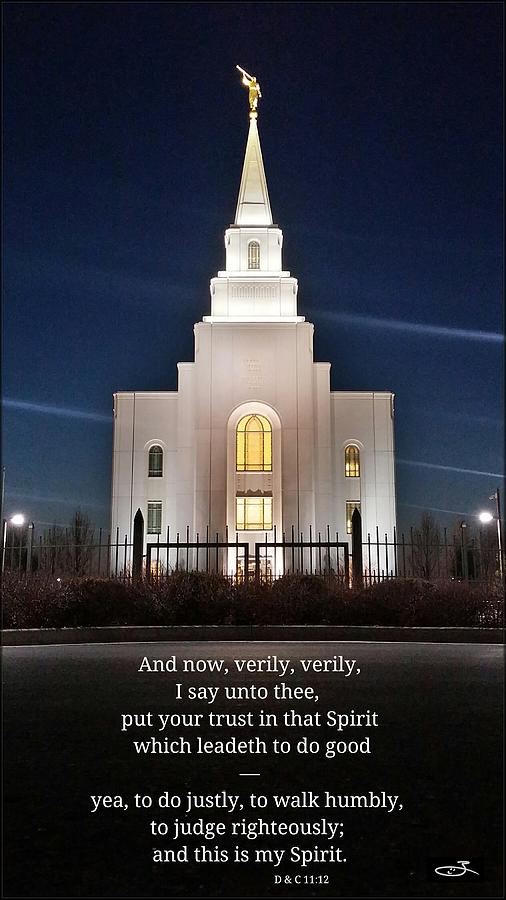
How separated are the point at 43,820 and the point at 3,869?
1.95 ft

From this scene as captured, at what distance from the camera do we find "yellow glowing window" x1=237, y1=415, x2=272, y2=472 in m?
38.8

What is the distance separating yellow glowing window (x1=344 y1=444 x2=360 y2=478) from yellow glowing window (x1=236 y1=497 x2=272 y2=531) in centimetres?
468

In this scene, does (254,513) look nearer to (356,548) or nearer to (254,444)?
(254,444)

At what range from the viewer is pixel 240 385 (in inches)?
1542

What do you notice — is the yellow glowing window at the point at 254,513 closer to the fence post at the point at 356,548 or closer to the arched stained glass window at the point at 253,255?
the arched stained glass window at the point at 253,255

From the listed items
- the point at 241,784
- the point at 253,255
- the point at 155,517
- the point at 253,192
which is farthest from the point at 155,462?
the point at 241,784

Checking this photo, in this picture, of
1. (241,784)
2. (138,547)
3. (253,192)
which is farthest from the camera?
(253,192)

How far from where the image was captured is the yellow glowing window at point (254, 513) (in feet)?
124

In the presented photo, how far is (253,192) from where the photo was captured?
143 ft

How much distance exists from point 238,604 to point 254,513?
21.0 meters

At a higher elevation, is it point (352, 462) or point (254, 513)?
point (352, 462)
